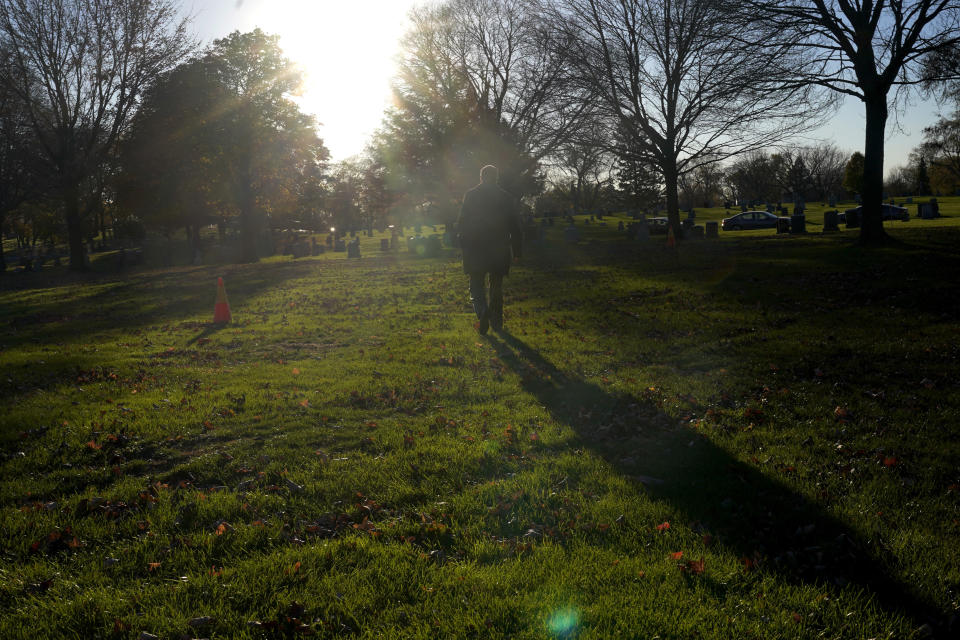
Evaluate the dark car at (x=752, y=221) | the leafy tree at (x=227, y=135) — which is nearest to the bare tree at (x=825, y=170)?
the dark car at (x=752, y=221)

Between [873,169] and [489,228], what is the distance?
53.5ft

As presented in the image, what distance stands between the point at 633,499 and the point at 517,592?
1.47 meters

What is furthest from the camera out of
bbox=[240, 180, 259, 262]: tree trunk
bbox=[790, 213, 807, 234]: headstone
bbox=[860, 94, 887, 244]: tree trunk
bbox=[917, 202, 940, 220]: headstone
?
bbox=[917, 202, 940, 220]: headstone

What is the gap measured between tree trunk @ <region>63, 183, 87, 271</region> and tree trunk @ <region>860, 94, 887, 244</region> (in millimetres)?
36286

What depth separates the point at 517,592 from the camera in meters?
3.35

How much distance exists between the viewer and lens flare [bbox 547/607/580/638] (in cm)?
298

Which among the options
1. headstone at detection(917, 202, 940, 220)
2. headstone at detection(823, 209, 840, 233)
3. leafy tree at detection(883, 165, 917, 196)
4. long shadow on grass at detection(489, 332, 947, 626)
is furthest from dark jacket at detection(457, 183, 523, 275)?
leafy tree at detection(883, 165, 917, 196)

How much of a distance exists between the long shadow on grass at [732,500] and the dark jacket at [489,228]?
3.28 metres

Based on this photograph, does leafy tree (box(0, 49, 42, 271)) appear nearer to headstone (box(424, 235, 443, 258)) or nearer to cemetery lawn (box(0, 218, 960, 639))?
headstone (box(424, 235, 443, 258))

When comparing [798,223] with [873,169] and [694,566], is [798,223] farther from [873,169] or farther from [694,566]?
[694,566]

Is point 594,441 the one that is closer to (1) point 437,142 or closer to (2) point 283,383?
(2) point 283,383

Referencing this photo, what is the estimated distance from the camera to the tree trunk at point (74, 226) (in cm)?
3272

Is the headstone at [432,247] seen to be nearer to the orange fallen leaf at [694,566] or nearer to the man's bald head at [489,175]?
the man's bald head at [489,175]

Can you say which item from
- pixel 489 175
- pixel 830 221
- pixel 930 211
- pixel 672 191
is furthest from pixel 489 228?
pixel 930 211
